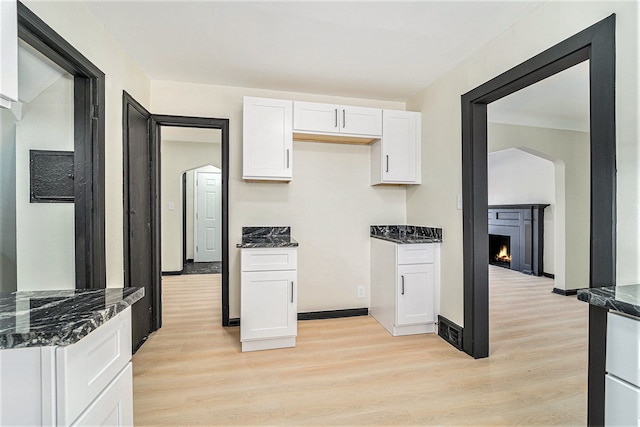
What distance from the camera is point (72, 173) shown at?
1.92m

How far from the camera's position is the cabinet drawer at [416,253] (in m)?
2.84

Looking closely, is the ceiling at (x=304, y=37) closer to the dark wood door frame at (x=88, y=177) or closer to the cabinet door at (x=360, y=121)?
the cabinet door at (x=360, y=121)

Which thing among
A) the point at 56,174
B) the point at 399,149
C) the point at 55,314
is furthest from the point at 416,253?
the point at 56,174

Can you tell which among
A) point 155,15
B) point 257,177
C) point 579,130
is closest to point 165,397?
point 257,177

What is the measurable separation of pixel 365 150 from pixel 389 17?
1.56 m

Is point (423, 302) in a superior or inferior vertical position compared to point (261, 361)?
superior

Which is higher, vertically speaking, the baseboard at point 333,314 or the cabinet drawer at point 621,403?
the cabinet drawer at point 621,403

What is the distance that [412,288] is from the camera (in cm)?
286

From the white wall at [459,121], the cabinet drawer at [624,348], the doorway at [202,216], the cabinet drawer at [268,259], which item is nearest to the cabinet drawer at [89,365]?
the cabinet drawer at [268,259]

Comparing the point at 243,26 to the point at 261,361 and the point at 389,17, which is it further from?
the point at 261,361

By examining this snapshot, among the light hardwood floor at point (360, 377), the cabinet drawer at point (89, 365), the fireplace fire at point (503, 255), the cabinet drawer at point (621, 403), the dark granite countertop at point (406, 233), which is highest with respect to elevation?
the dark granite countertop at point (406, 233)

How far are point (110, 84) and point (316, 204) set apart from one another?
202cm

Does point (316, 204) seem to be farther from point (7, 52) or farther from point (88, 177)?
point (7, 52)

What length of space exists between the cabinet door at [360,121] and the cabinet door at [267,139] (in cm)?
52
